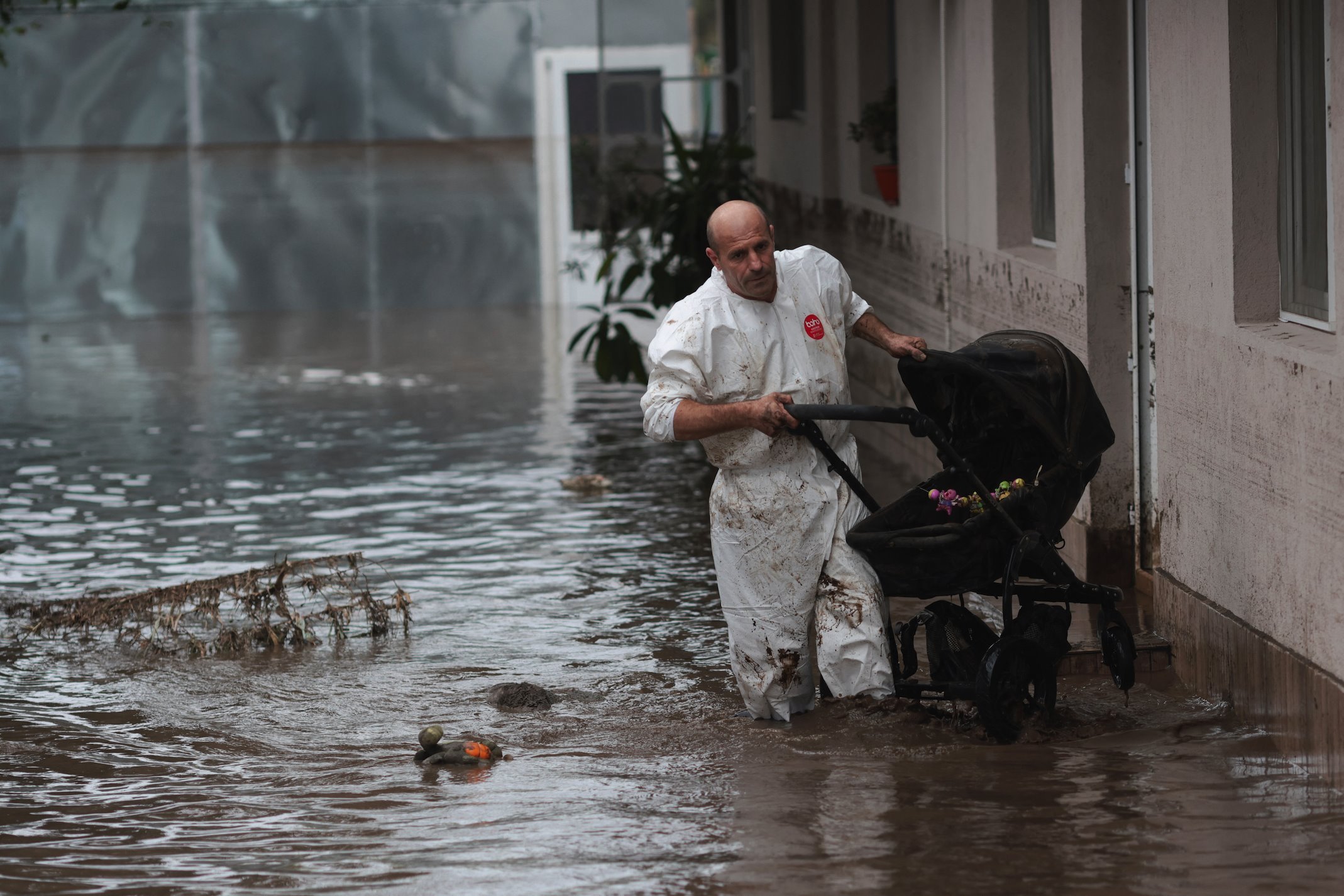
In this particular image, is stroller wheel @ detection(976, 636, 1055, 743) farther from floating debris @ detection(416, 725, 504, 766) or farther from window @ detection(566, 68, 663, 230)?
window @ detection(566, 68, 663, 230)

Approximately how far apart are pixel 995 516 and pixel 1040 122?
4.11m

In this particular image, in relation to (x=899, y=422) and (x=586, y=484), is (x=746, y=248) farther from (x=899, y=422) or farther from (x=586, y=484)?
(x=586, y=484)

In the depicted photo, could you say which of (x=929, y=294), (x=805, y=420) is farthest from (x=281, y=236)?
(x=805, y=420)

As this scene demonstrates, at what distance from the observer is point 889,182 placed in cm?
1154

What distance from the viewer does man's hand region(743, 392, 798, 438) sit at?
16.9 ft

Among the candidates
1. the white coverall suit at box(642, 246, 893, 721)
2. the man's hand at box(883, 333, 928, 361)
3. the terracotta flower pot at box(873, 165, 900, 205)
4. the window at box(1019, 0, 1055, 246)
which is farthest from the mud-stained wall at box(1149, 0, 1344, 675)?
the terracotta flower pot at box(873, 165, 900, 205)

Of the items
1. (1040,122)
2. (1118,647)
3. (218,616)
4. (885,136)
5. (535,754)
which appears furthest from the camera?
(885,136)

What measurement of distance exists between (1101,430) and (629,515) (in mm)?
4744

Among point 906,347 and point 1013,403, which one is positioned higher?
point 906,347

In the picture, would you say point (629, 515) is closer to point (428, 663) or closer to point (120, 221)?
point (428, 663)

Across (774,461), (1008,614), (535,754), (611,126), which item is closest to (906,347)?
(774,461)

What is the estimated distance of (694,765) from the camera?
17.4 ft

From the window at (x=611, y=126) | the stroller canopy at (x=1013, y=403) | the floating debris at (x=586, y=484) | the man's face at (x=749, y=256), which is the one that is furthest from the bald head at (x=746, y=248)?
the window at (x=611, y=126)

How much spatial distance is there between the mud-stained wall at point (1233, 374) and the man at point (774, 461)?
1.00 metres
